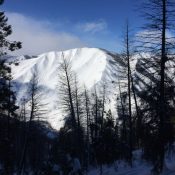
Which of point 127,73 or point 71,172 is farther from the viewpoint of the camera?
point 127,73

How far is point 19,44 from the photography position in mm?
25141

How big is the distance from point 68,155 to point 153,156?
20.8ft

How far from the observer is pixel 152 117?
2219cm

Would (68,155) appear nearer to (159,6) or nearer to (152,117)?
(152,117)

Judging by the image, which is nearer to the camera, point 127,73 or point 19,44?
point 19,44

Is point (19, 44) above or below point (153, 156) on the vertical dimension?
above

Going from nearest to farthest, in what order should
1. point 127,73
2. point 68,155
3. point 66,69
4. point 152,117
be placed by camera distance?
point 152,117 → point 68,155 → point 127,73 → point 66,69

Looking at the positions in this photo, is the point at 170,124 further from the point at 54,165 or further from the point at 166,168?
the point at 54,165

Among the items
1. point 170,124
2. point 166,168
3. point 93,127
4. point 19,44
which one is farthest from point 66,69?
point 166,168

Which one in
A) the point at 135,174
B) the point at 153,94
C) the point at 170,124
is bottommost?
the point at 135,174

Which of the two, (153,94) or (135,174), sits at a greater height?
(153,94)

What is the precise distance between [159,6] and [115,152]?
21100mm

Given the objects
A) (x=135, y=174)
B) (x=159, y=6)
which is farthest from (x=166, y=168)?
(x=159, y=6)

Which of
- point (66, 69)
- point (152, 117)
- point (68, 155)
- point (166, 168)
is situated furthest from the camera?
point (66, 69)
